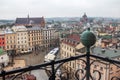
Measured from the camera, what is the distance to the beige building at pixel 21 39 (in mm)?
32816

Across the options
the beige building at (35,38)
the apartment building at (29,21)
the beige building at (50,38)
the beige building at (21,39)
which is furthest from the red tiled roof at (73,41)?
the apartment building at (29,21)

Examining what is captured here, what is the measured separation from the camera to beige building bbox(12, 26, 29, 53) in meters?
32.8

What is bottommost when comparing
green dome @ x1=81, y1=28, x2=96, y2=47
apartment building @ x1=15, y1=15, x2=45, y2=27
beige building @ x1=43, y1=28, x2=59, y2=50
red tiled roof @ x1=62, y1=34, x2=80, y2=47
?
beige building @ x1=43, y1=28, x2=59, y2=50

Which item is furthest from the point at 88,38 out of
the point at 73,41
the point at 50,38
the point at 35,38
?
the point at 50,38

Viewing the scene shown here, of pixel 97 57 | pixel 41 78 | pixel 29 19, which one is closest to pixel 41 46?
pixel 29 19

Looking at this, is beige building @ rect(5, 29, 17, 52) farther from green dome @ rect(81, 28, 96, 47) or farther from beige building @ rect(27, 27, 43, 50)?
green dome @ rect(81, 28, 96, 47)

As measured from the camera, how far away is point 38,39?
36125mm

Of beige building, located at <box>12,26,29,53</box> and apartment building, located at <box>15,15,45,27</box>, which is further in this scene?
apartment building, located at <box>15,15,45,27</box>

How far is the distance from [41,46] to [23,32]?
5.50 metres

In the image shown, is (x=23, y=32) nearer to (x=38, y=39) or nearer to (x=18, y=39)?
(x=18, y=39)

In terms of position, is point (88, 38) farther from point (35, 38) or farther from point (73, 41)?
point (35, 38)

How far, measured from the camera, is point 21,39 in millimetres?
33469

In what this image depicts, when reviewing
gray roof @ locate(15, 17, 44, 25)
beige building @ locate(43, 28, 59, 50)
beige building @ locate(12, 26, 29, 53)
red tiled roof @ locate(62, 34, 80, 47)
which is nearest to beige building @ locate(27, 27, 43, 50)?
beige building @ locate(12, 26, 29, 53)

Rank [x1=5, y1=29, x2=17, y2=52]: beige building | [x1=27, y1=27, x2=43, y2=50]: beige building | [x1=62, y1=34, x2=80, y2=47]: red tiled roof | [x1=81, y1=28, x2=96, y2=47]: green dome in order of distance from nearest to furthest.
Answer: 1. [x1=81, y1=28, x2=96, y2=47]: green dome
2. [x1=62, y1=34, x2=80, y2=47]: red tiled roof
3. [x1=5, y1=29, x2=17, y2=52]: beige building
4. [x1=27, y1=27, x2=43, y2=50]: beige building
